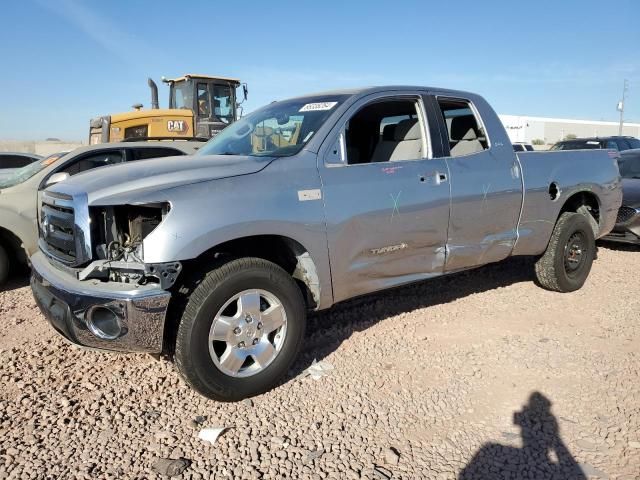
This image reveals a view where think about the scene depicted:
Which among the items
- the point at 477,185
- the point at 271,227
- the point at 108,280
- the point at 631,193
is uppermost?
the point at 477,185

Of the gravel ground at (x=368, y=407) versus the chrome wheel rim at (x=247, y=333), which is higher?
the chrome wheel rim at (x=247, y=333)

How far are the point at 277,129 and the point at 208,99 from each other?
33.0ft

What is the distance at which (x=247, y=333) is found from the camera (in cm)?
315

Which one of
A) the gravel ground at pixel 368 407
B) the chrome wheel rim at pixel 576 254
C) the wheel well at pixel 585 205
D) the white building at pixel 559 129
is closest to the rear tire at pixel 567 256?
the chrome wheel rim at pixel 576 254

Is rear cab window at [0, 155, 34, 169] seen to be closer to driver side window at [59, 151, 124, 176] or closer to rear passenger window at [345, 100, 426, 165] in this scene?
driver side window at [59, 151, 124, 176]

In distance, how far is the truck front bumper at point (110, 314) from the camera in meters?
2.82

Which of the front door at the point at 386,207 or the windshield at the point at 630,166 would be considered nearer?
the front door at the point at 386,207

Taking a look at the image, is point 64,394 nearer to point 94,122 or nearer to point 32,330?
point 32,330

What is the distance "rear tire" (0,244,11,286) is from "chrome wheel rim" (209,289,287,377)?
11.8 feet

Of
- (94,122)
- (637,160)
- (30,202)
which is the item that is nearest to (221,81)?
(94,122)

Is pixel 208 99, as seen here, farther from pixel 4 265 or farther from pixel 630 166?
pixel 630 166

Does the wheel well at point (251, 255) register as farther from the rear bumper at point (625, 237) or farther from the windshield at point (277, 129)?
the rear bumper at point (625, 237)

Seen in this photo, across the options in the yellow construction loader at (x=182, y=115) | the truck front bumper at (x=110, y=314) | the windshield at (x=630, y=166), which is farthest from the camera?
the yellow construction loader at (x=182, y=115)

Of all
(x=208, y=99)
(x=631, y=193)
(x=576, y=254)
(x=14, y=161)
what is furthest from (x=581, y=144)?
(x=14, y=161)
